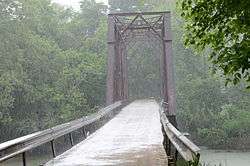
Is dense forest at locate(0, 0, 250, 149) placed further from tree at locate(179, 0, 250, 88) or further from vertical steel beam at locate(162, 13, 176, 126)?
tree at locate(179, 0, 250, 88)

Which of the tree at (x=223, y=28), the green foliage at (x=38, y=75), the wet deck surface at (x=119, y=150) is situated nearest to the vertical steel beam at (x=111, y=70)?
the green foliage at (x=38, y=75)

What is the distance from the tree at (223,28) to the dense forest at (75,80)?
2476 centimetres

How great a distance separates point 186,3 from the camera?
19.7 feet

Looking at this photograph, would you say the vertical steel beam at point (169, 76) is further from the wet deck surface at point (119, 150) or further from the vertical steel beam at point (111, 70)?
the wet deck surface at point (119, 150)

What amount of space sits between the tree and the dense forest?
24.8 metres

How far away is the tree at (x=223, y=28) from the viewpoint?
545 centimetres

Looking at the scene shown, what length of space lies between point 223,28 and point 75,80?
34079mm

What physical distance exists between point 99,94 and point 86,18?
13729 mm

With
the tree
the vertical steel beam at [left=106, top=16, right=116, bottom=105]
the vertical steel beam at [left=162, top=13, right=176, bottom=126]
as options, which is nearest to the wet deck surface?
the tree

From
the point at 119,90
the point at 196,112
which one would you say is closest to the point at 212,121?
the point at 196,112

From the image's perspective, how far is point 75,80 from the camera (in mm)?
39625

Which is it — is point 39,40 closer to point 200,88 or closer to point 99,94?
point 99,94

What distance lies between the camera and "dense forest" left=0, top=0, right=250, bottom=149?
3550 cm

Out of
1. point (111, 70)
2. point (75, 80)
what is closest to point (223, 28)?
point (111, 70)
